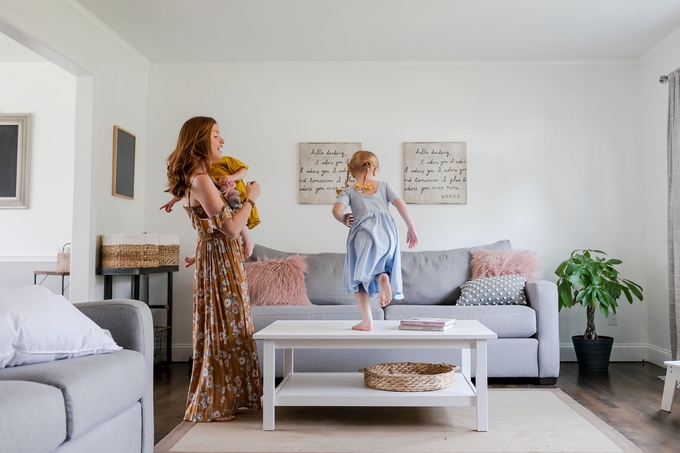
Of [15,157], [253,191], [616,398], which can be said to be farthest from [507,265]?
[15,157]

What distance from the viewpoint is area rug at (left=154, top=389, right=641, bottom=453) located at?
2572 mm

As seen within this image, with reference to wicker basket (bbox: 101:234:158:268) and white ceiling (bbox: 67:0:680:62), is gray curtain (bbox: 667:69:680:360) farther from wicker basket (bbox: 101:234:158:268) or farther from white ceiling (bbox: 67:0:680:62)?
wicker basket (bbox: 101:234:158:268)

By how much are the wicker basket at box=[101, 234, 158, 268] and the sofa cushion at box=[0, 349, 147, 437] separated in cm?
211

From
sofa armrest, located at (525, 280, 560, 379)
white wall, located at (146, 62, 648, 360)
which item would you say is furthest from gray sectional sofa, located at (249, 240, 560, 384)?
white wall, located at (146, 62, 648, 360)

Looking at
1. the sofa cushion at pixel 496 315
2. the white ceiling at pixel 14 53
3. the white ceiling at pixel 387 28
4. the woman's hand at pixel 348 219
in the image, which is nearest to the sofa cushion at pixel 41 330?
the woman's hand at pixel 348 219

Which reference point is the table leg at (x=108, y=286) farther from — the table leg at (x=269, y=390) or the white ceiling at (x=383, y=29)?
the table leg at (x=269, y=390)

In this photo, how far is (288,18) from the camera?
4.18 meters

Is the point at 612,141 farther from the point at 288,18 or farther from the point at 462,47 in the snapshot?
the point at 288,18

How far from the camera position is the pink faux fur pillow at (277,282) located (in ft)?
13.9

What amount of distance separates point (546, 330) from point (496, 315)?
1.13 ft

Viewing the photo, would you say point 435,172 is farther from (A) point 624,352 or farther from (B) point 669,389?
(B) point 669,389

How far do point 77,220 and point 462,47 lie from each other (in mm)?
3110

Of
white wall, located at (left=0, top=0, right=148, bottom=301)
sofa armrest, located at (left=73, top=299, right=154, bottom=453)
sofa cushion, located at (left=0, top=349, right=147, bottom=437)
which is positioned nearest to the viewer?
sofa cushion, located at (left=0, top=349, right=147, bottom=437)

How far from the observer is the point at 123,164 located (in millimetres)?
4641
